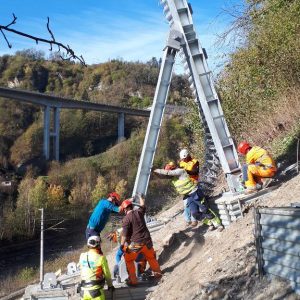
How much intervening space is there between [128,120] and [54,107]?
24.2 metres

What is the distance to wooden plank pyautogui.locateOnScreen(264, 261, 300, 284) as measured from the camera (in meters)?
5.72

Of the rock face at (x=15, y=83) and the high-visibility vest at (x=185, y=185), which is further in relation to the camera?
the rock face at (x=15, y=83)

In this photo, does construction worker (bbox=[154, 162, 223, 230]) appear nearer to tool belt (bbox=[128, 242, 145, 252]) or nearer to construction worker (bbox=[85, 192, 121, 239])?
construction worker (bbox=[85, 192, 121, 239])

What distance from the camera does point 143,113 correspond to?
84438 mm

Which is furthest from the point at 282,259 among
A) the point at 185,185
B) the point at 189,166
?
the point at 189,166

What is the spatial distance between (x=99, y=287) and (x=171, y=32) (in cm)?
607

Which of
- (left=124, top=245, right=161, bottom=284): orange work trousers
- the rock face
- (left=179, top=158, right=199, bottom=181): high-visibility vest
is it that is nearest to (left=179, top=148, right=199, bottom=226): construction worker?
(left=179, top=158, right=199, bottom=181): high-visibility vest

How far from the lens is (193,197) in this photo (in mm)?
9844

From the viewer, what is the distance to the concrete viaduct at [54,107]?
6478 centimetres

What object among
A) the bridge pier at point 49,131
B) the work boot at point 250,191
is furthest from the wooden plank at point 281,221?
the bridge pier at point 49,131

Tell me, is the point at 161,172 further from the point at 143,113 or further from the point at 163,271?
the point at 143,113

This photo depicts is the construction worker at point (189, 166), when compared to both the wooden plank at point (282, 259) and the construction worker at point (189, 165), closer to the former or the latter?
the construction worker at point (189, 165)

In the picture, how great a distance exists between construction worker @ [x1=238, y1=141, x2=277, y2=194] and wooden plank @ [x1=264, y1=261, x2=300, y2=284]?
10.5ft

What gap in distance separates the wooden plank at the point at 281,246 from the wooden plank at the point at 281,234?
48 millimetres
